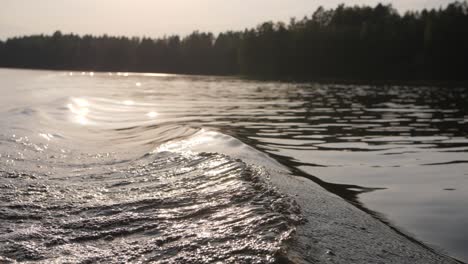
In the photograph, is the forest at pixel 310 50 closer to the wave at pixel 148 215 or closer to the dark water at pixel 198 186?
the dark water at pixel 198 186

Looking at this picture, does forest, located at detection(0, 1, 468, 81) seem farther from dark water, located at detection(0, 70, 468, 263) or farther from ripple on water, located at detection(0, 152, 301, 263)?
ripple on water, located at detection(0, 152, 301, 263)

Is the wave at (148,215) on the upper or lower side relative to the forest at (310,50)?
lower

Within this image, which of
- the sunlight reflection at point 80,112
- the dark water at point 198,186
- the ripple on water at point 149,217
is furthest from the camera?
the sunlight reflection at point 80,112

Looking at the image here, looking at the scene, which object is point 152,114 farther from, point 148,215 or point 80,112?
point 148,215

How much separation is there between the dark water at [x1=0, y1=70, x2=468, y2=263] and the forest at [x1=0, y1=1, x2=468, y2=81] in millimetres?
66877

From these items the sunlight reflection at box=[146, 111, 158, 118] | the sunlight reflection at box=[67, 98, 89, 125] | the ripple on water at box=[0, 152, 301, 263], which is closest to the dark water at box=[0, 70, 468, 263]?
the ripple on water at box=[0, 152, 301, 263]

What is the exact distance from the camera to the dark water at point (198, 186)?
185 inches

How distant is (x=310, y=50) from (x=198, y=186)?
90929 millimetres

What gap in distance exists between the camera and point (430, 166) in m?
10.1

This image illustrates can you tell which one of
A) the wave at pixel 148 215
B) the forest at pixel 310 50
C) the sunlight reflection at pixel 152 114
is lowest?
the sunlight reflection at pixel 152 114

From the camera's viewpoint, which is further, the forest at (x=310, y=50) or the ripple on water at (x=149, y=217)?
the forest at (x=310, y=50)

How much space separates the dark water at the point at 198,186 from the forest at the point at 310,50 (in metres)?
66.9

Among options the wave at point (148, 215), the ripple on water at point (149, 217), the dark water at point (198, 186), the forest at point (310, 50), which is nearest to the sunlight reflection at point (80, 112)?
the dark water at point (198, 186)

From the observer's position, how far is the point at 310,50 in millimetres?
94562
